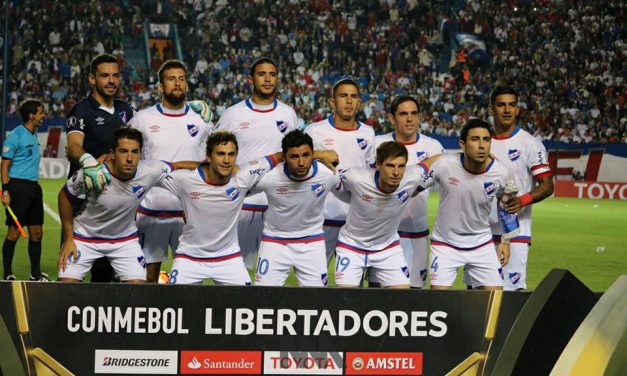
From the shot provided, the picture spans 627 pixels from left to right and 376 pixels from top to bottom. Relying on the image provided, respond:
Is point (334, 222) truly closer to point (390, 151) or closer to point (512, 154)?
point (390, 151)

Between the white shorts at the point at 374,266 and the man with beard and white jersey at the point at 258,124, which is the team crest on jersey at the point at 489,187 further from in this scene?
the man with beard and white jersey at the point at 258,124

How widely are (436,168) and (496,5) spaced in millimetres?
29581

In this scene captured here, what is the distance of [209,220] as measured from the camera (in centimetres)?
682

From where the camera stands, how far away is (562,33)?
3369 cm

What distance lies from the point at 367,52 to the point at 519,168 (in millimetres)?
27014

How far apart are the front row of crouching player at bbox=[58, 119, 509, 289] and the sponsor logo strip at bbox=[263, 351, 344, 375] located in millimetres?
3254

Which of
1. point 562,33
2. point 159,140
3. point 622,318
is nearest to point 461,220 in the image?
point 159,140

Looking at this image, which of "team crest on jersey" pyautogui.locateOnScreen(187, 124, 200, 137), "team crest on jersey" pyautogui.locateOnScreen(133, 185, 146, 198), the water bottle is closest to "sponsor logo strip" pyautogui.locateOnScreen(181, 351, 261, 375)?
"team crest on jersey" pyautogui.locateOnScreen(133, 185, 146, 198)

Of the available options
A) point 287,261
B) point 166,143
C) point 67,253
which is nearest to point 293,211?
point 287,261

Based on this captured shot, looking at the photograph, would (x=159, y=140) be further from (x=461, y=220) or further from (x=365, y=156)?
(x=461, y=220)

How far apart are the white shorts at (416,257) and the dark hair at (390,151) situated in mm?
1396

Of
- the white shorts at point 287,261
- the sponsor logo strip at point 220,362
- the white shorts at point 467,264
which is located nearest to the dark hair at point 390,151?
the white shorts at point 287,261

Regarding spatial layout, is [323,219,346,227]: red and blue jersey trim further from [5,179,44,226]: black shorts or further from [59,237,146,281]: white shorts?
[5,179,44,226]: black shorts

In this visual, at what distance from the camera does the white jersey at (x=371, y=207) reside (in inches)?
280
